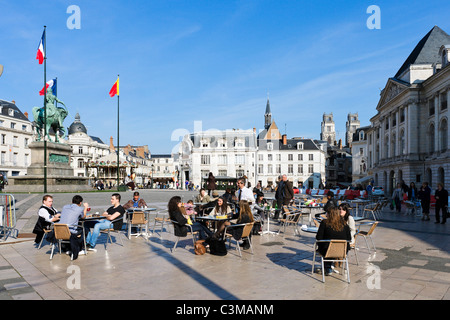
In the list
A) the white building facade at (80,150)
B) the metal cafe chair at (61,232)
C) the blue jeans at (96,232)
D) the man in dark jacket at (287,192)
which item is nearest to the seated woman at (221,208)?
the blue jeans at (96,232)

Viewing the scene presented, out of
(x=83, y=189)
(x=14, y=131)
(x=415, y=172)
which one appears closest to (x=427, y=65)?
(x=415, y=172)

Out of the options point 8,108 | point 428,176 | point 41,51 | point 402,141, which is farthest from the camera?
→ point 8,108

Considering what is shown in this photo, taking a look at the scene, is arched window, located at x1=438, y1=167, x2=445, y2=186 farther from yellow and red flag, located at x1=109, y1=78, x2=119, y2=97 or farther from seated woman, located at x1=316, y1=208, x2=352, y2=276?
yellow and red flag, located at x1=109, y1=78, x2=119, y2=97

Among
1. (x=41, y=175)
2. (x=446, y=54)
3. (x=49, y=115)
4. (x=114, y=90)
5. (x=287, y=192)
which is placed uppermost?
(x=446, y=54)

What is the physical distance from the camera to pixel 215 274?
6.10 m

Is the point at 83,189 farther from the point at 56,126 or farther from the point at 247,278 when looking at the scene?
the point at 247,278

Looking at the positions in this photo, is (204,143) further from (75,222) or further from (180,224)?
(75,222)

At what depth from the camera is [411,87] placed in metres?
37.4

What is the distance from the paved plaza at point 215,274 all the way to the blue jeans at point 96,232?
31 centimetres

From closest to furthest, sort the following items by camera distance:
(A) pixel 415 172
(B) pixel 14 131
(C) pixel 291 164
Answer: (A) pixel 415 172, (B) pixel 14 131, (C) pixel 291 164

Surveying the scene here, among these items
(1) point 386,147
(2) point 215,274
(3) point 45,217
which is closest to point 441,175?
(1) point 386,147

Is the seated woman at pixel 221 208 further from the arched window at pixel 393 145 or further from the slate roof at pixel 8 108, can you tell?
the slate roof at pixel 8 108

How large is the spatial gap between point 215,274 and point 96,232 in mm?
3590

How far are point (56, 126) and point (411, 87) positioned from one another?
36.4 meters
